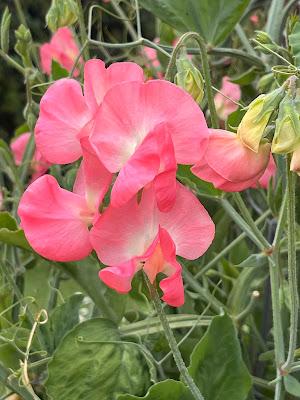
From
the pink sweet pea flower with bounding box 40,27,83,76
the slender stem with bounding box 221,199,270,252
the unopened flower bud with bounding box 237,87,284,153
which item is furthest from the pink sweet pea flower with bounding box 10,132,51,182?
the unopened flower bud with bounding box 237,87,284,153

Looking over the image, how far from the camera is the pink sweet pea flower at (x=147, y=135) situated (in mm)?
542

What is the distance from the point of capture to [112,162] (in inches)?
22.7

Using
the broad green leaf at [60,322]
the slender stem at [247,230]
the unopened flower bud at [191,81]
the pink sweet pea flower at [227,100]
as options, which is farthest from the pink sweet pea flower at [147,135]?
the pink sweet pea flower at [227,100]

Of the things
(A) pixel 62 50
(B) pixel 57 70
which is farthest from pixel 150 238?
(A) pixel 62 50

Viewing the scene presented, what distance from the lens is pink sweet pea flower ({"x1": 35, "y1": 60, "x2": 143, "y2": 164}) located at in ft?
1.98

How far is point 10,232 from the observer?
2.64ft

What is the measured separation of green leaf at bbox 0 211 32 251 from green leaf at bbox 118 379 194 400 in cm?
19

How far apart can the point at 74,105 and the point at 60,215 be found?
0.08 metres

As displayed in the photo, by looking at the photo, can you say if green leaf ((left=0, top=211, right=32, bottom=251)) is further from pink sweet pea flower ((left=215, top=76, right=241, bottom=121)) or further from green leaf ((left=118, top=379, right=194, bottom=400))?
pink sweet pea flower ((left=215, top=76, right=241, bottom=121))

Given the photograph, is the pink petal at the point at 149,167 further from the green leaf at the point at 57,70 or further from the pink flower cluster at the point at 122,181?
the green leaf at the point at 57,70

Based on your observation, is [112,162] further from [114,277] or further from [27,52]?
[27,52]

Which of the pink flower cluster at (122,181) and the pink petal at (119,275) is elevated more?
Answer: the pink flower cluster at (122,181)

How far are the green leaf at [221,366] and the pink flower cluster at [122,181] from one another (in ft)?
0.59

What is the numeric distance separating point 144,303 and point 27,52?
0.32 m
